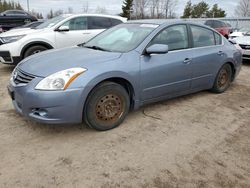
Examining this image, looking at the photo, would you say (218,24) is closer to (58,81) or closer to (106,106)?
(106,106)

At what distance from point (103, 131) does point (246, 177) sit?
1.83m

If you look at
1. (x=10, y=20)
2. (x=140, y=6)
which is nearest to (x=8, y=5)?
(x=140, y=6)

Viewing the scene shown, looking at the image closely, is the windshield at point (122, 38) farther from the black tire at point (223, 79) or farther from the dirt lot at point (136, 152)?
the black tire at point (223, 79)

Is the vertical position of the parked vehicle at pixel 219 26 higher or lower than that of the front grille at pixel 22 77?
higher

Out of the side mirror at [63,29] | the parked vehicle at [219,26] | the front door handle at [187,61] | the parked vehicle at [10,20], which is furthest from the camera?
the parked vehicle at [219,26]

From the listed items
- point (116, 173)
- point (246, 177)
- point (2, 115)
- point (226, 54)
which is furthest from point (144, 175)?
point (226, 54)

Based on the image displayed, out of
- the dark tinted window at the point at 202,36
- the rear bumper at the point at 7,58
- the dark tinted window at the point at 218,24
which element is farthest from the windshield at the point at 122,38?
the dark tinted window at the point at 218,24

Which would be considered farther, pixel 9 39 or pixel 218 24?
pixel 218 24

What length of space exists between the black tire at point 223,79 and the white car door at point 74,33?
4.03 m

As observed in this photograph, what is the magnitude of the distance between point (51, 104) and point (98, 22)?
5358 mm

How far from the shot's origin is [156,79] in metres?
3.87

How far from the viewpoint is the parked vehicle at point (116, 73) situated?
10.00 feet

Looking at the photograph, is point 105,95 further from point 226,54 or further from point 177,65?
point 226,54

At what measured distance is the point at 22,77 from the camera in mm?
3242
